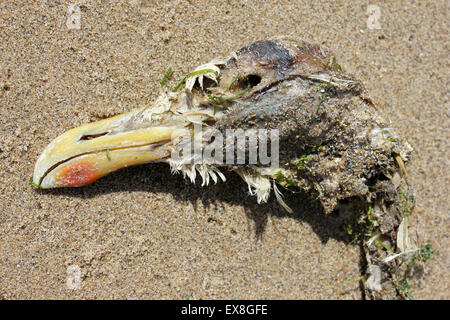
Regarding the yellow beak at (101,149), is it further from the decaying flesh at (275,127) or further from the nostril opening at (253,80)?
the nostril opening at (253,80)

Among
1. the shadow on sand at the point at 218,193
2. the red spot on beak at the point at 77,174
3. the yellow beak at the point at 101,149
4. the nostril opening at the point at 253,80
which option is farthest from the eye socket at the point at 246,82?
the red spot on beak at the point at 77,174

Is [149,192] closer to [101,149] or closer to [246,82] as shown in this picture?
[101,149]

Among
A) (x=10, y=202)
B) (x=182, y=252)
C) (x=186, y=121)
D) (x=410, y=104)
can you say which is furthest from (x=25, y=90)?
(x=410, y=104)

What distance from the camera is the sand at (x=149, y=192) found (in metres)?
2.87

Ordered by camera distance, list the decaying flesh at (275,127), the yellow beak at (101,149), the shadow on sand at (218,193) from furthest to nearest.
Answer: the shadow on sand at (218,193), the yellow beak at (101,149), the decaying flesh at (275,127)

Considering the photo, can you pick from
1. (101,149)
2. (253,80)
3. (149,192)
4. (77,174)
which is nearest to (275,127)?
(253,80)

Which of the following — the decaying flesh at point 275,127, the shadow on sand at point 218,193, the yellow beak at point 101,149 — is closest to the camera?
the decaying flesh at point 275,127

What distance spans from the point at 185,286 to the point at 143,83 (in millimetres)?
1608

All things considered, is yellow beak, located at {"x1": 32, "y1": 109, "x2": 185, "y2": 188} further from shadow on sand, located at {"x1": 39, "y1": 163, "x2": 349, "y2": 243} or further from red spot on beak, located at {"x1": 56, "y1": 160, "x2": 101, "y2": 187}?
shadow on sand, located at {"x1": 39, "y1": 163, "x2": 349, "y2": 243}

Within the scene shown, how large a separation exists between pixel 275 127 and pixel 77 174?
147 cm

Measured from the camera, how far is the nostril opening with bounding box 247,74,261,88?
2.69 metres

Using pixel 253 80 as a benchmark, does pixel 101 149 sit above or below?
below

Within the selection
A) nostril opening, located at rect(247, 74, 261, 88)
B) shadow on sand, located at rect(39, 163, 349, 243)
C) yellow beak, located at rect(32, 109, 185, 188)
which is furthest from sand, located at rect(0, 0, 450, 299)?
nostril opening, located at rect(247, 74, 261, 88)

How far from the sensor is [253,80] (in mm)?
2727
